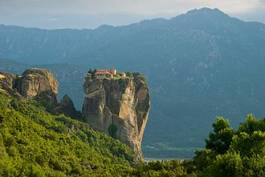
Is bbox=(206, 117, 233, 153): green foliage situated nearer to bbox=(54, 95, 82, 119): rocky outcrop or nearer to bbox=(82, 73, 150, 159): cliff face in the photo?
bbox=(82, 73, 150, 159): cliff face

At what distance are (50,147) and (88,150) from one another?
486 inches

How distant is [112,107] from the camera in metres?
114

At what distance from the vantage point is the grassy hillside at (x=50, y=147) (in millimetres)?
73562

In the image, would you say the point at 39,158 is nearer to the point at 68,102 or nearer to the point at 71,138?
the point at 71,138

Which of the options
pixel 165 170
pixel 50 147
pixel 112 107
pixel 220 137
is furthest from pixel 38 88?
pixel 165 170

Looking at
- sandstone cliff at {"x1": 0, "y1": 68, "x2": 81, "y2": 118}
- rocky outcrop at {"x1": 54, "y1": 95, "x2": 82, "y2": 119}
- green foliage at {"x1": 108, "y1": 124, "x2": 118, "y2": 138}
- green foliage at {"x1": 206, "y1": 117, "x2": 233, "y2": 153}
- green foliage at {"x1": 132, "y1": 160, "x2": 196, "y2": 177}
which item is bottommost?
green foliage at {"x1": 132, "y1": 160, "x2": 196, "y2": 177}

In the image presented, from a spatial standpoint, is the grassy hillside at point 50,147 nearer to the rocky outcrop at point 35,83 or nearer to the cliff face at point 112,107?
the rocky outcrop at point 35,83

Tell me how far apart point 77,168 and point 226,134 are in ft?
80.1

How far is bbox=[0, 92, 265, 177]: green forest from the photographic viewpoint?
47.7 m

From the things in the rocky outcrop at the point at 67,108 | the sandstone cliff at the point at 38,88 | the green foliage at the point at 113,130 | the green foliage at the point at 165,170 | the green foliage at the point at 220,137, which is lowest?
the green foliage at the point at 165,170

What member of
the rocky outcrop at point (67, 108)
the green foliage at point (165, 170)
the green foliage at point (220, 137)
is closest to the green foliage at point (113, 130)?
the rocky outcrop at point (67, 108)

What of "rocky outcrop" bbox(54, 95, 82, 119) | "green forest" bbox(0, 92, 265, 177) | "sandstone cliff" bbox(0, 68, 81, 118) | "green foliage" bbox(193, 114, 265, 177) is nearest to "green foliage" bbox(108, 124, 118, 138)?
"green forest" bbox(0, 92, 265, 177)

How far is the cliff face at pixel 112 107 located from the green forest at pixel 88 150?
14.8 feet

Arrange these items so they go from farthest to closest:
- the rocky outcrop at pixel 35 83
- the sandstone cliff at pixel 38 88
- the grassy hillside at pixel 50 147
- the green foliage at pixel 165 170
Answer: the rocky outcrop at pixel 35 83 → the sandstone cliff at pixel 38 88 → the grassy hillside at pixel 50 147 → the green foliage at pixel 165 170
